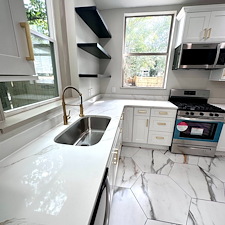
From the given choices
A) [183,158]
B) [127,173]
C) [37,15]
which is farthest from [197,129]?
[37,15]

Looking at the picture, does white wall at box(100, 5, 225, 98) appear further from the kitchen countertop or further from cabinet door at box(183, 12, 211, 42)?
the kitchen countertop

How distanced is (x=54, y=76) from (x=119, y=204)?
5.59 feet

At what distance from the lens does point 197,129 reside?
6.73 ft

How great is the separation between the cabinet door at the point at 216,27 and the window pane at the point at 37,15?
2362 mm

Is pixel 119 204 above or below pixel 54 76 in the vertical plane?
below

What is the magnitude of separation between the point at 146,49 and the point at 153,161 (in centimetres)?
221

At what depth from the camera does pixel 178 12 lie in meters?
2.19

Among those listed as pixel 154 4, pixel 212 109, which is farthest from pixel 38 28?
pixel 212 109

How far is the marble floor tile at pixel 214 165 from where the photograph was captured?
1791 millimetres

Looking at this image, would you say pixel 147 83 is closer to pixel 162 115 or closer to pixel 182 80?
pixel 182 80

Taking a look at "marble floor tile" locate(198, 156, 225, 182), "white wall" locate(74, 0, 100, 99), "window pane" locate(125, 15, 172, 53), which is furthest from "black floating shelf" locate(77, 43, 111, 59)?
"marble floor tile" locate(198, 156, 225, 182)

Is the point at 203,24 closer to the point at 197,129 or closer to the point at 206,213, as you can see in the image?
the point at 197,129

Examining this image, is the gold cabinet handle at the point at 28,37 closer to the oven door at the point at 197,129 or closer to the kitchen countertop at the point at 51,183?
the kitchen countertop at the point at 51,183

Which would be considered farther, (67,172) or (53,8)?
(53,8)
